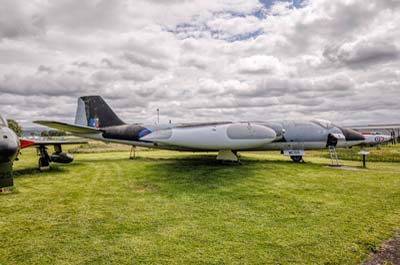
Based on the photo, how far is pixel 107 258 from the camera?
3.75 metres

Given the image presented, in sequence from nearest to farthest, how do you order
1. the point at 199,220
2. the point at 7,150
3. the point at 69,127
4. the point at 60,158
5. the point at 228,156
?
the point at 7,150
the point at 199,220
the point at 228,156
the point at 60,158
the point at 69,127

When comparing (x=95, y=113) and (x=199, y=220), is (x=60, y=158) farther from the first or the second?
(x=199, y=220)

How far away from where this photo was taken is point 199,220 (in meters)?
5.28

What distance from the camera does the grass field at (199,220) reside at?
386cm

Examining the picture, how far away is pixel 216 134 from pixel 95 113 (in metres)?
8.79

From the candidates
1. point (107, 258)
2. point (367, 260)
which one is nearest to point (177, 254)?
point (107, 258)

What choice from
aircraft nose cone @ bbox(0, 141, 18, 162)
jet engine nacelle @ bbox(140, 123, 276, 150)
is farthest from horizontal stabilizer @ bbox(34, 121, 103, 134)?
aircraft nose cone @ bbox(0, 141, 18, 162)

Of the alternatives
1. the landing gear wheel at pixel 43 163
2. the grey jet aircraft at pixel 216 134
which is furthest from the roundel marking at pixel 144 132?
the landing gear wheel at pixel 43 163

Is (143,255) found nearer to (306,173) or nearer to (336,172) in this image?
(306,173)

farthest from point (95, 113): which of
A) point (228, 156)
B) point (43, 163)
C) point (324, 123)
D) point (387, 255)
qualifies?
point (387, 255)

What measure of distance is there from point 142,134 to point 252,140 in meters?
6.82

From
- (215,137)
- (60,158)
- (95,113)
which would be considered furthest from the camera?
(95,113)

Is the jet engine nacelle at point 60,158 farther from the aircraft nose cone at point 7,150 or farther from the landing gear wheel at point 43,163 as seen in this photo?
the aircraft nose cone at point 7,150

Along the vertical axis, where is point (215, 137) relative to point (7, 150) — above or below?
above
